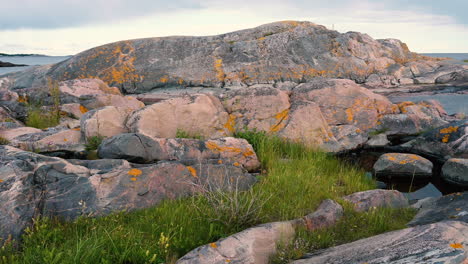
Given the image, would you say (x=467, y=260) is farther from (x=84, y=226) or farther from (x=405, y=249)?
(x=84, y=226)

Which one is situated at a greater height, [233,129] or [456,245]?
[456,245]

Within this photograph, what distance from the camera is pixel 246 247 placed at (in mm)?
4527

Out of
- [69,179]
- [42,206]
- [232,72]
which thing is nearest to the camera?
[42,206]

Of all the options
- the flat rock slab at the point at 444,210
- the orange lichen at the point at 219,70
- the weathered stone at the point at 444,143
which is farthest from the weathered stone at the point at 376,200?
the orange lichen at the point at 219,70

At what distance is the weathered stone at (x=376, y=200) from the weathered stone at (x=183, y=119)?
486 centimetres

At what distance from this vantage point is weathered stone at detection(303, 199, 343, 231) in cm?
542

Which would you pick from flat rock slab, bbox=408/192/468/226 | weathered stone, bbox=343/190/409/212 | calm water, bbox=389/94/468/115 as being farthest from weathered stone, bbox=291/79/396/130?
flat rock slab, bbox=408/192/468/226

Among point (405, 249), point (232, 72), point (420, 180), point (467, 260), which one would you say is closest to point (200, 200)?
point (405, 249)

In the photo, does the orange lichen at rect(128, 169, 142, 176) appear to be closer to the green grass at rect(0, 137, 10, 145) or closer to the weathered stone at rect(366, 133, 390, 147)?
the green grass at rect(0, 137, 10, 145)

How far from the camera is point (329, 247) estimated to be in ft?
16.3

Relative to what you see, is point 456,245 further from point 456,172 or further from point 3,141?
point 3,141

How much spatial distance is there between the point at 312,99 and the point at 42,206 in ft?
31.5

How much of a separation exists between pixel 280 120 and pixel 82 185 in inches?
265

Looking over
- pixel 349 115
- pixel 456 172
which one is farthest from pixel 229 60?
pixel 456 172
